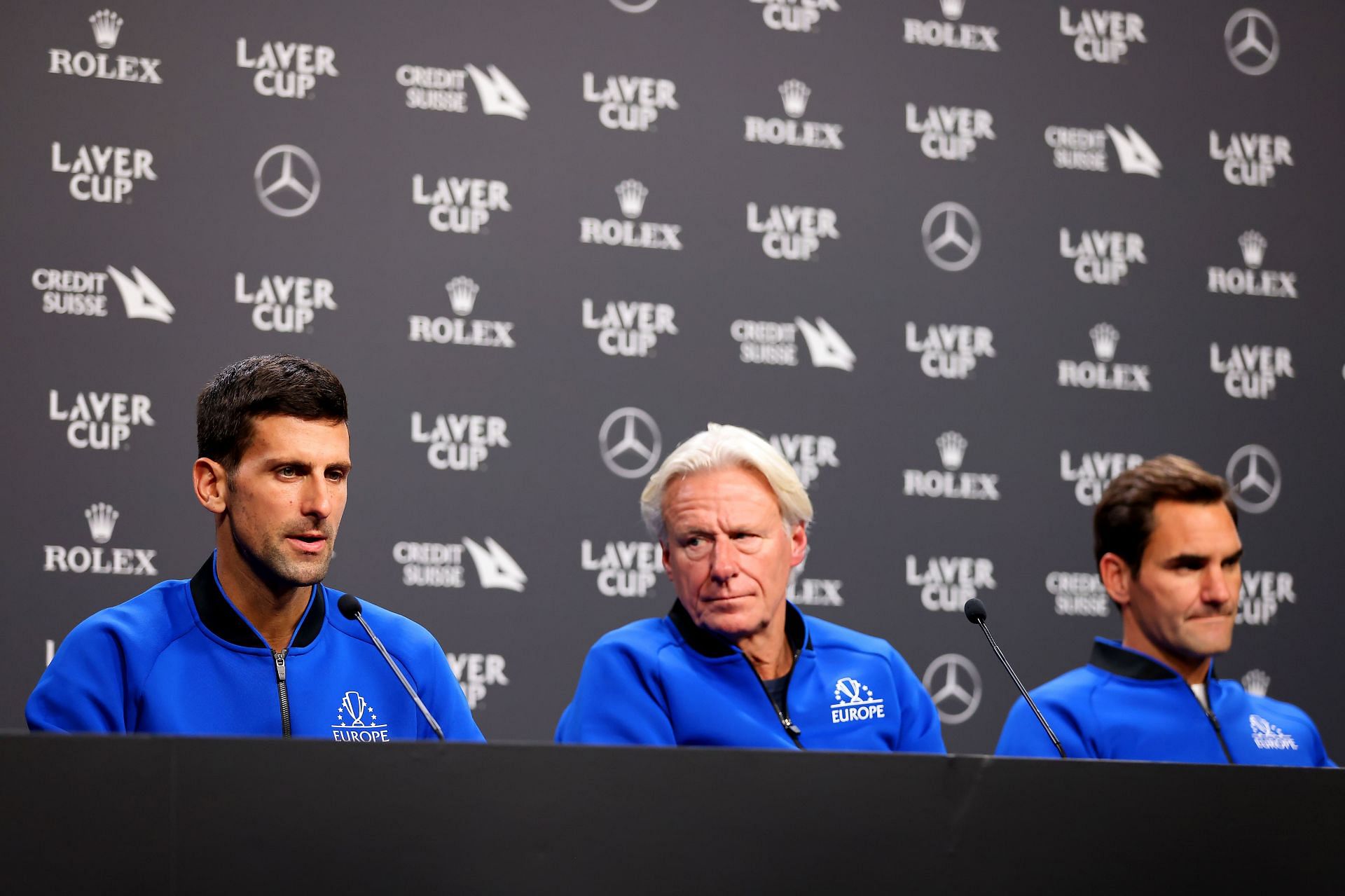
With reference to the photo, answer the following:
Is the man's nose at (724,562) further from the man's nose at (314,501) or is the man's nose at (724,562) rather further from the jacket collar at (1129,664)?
the jacket collar at (1129,664)

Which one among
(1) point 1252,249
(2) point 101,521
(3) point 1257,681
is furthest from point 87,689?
(1) point 1252,249

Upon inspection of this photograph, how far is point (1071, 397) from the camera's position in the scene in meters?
3.95

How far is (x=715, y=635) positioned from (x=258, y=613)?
74 centimetres

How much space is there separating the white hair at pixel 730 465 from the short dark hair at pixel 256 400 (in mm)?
601

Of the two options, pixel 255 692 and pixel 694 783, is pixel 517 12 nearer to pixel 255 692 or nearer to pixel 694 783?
pixel 255 692

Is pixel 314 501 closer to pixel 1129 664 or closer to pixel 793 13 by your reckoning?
pixel 1129 664

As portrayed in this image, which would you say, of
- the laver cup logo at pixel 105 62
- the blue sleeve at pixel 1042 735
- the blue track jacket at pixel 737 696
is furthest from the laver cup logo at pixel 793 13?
the blue sleeve at pixel 1042 735

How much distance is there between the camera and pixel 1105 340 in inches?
157

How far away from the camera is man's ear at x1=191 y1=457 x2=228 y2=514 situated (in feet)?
6.84

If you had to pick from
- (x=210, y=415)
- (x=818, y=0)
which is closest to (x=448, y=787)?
(x=210, y=415)

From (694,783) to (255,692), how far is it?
93 centimetres

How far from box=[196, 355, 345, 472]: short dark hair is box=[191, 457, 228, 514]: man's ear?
0.01 m

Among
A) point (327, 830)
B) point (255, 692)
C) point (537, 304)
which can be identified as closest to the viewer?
point (327, 830)

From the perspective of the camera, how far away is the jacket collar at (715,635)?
2.36 m
